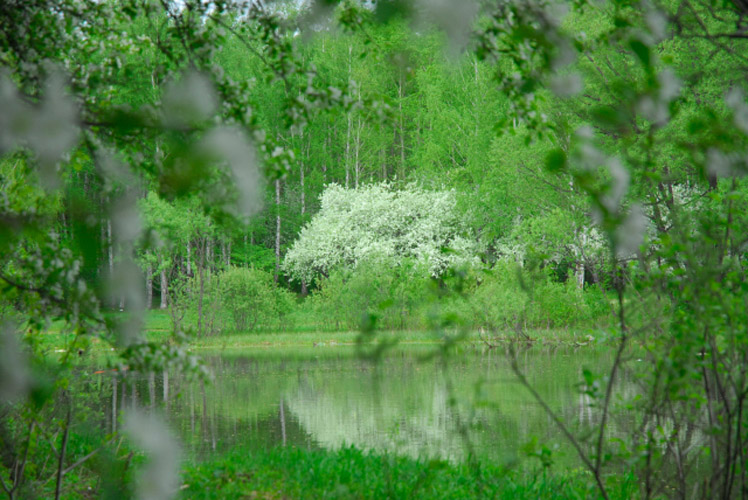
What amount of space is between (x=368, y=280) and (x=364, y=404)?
10215 mm

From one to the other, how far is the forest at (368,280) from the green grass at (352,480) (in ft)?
0.12

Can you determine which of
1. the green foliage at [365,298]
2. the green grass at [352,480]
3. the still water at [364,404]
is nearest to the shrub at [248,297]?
the green foliage at [365,298]

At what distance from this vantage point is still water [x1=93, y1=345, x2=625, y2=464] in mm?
6844

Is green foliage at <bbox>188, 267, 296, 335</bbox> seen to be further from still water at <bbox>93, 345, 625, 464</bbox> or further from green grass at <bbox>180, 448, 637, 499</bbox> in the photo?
green grass at <bbox>180, 448, 637, 499</bbox>

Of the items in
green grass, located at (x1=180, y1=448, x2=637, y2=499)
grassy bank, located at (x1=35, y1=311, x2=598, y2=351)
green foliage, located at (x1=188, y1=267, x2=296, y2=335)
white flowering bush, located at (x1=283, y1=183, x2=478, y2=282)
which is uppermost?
white flowering bush, located at (x1=283, y1=183, x2=478, y2=282)

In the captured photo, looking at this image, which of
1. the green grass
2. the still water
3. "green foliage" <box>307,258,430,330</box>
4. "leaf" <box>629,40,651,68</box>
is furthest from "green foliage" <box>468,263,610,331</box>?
"leaf" <box>629,40,651,68</box>

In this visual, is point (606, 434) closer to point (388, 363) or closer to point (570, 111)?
point (388, 363)

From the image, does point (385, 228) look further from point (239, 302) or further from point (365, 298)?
point (239, 302)

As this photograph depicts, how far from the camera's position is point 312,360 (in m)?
14.5

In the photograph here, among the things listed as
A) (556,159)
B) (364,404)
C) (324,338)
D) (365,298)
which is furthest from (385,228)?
(556,159)

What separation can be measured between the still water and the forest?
73 mm

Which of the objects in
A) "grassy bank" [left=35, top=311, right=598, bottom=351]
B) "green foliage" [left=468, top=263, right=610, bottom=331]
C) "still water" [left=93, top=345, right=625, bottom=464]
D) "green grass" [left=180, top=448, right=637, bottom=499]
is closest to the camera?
"green grass" [left=180, top=448, right=637, bottom=499]

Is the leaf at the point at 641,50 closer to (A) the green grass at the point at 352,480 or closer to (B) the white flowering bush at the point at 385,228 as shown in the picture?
(A) the green grass at the point at 352,480

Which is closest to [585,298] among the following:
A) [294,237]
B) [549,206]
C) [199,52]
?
[549,206]
